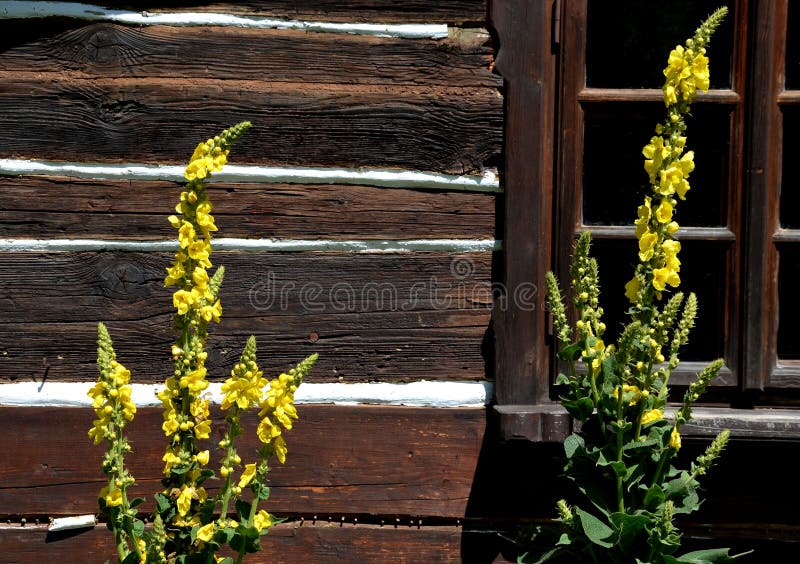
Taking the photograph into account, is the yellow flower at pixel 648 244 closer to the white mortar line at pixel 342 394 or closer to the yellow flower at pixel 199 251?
the white mortar line at pixel 342 394

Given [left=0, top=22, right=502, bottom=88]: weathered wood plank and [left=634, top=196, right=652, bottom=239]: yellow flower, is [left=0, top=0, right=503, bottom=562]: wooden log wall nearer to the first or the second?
[left=0, top=22, right=502, bottom=88]: weathered wood plank

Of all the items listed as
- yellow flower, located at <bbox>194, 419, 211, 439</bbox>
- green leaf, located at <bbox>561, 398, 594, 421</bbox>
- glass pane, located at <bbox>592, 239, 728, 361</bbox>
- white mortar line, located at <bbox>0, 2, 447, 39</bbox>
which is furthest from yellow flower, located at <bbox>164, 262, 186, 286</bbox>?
glass pane, located at <bbox>592, 239, 728, 361</bbox>

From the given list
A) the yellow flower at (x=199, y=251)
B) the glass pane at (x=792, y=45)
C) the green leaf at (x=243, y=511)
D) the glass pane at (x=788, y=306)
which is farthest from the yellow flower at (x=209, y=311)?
the glass pane at (x=792, y=45)

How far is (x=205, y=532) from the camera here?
1.80 m

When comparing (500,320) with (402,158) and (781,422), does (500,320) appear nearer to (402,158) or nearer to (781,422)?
(402,158)

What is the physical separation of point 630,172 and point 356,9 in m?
0.98

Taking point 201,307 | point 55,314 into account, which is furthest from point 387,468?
point 55,314

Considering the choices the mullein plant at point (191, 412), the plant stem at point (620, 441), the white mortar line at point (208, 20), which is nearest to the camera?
the mullein plant at point (191, 412)

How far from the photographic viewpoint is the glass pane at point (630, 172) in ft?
7.76

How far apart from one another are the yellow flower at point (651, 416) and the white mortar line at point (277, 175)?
0.78 m

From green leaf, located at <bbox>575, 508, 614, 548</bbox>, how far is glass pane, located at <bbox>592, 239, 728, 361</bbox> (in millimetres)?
699

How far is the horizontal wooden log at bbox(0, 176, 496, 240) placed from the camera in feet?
7.39

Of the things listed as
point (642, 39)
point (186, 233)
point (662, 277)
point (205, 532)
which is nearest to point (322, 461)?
point (205, 532)

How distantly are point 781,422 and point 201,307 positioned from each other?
161cm
